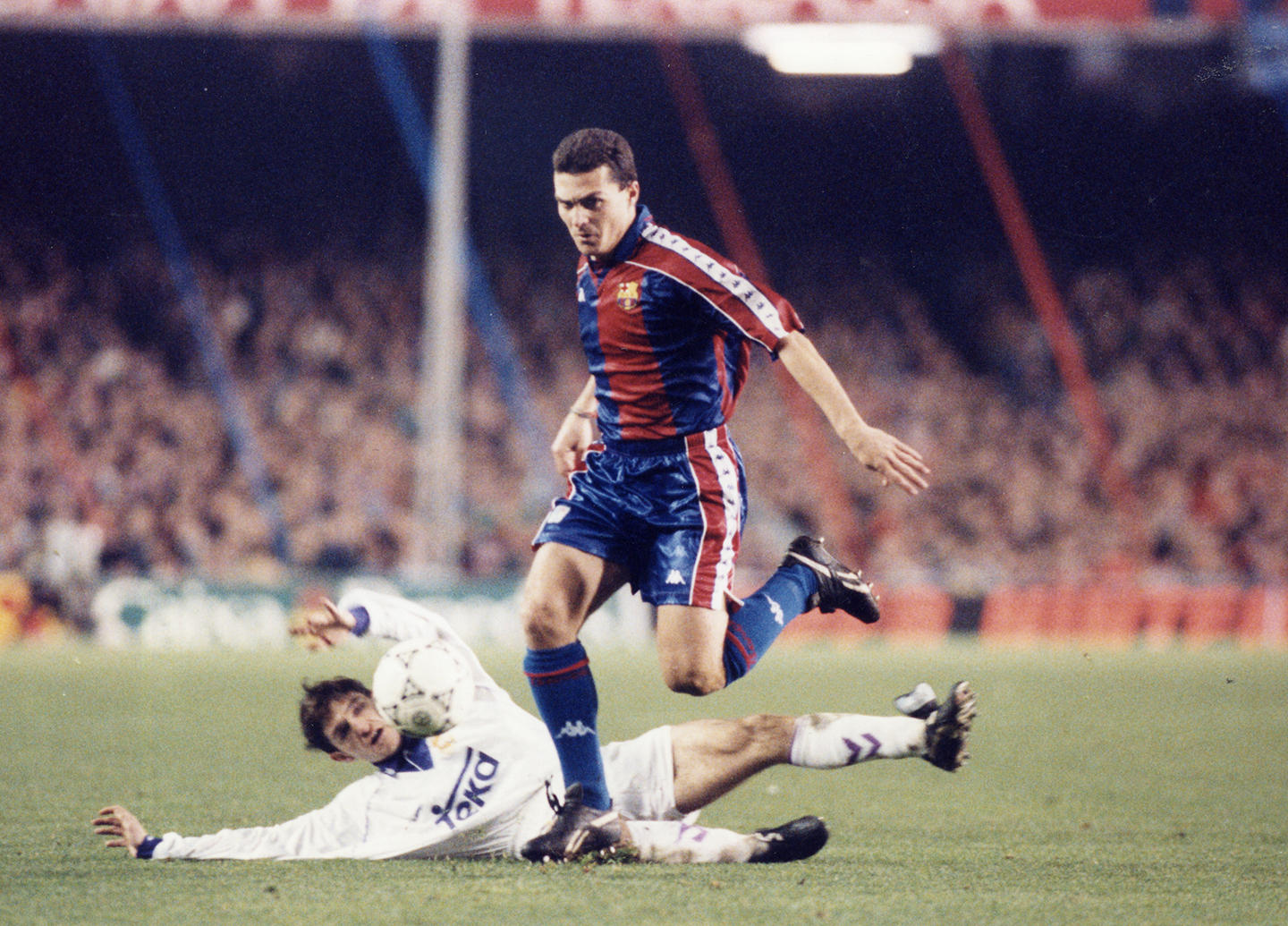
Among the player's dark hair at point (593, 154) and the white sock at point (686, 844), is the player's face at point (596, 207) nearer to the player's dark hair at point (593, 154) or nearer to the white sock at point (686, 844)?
the player's dark hair at point (593, 154)

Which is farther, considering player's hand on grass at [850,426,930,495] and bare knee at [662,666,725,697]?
bare knee at [662,666,725,697]

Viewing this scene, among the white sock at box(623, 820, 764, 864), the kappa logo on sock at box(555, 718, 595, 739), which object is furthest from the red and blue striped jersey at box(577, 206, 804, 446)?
the white sock at box(623, 820, 764, 864)

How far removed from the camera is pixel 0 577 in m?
15.7

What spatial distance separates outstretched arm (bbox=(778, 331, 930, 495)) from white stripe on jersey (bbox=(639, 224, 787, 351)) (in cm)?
8

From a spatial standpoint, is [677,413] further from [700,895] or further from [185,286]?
[185,286]

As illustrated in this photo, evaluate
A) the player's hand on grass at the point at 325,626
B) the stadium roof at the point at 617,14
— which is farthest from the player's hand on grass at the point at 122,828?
the stadium roof at the point at 617,14

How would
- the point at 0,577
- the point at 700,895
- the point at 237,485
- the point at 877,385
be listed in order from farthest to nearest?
the point at 877,385, the point at 237,485, the point at 0,577, the point at 700,895

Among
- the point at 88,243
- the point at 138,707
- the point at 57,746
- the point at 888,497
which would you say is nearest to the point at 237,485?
the point at 88,243

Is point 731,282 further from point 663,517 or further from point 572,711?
point 572,711

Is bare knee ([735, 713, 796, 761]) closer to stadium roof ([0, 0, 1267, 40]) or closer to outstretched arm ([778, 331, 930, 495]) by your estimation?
outstretched arm ([778, 331, 930, 495])

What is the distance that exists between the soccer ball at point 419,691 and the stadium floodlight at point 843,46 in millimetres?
14488

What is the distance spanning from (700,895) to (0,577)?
13033 mm

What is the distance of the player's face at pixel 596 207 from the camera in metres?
5.04

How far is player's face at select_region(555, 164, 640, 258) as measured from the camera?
5043mm
